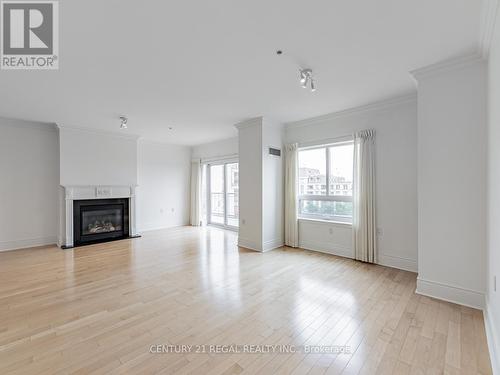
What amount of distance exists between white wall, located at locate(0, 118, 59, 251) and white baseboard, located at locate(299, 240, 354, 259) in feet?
18.5

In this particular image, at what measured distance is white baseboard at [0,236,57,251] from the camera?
187 inches

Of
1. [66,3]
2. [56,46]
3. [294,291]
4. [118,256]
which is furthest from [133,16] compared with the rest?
[118,256]

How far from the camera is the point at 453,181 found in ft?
8.43

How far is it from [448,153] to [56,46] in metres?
4.23

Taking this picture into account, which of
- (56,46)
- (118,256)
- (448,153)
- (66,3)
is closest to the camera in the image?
(66,3)

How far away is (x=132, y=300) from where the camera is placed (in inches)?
106

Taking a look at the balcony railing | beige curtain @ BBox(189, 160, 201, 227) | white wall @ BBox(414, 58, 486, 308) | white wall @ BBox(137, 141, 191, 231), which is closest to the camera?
white wall @ BBox(414, 58, 486, 308)

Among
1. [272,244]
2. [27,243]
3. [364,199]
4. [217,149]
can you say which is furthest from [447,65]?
[27,243]

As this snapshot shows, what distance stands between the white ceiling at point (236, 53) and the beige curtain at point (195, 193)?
3.60 meters

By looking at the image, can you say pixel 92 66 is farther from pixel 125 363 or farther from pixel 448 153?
pixel 448 153

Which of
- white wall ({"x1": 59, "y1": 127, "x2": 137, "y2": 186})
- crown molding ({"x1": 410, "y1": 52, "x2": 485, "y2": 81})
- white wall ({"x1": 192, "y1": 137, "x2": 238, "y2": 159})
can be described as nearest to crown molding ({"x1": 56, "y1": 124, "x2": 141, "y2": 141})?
white wall ({"x1": 59, "y1": 127, "x2": 137, "y2": 186})

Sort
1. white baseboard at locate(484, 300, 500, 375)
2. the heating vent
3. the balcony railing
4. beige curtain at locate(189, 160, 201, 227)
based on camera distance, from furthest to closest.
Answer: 1. beige curtain at locate(189, 160, 201, 227)
2. the balcony railing
3. the heating vent
4. white baseboard at locate(484, 300, 500, 375)

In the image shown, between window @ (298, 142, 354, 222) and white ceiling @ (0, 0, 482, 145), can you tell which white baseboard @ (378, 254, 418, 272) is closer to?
window @ (298, 142, 354, 222)

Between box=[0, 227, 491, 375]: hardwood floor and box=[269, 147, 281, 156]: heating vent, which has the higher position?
box=[269, 147, 281, 156]: heating vent
